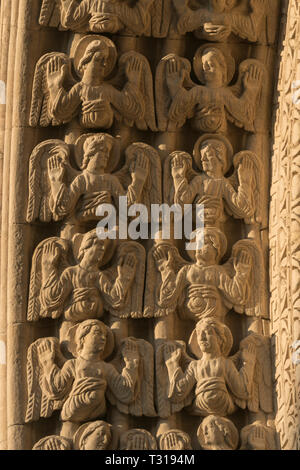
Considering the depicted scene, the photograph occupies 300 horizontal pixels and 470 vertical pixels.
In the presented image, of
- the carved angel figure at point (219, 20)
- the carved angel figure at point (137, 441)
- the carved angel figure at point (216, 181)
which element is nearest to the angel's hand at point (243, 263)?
the carved angel figure at point (216, 181)

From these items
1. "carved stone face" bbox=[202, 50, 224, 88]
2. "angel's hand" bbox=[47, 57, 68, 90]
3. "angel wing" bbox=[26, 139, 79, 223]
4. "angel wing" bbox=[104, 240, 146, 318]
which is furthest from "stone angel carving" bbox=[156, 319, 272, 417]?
"angel's hand" bbox=[47, 57, 68, 90]

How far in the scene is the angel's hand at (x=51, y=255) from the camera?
13.2ft

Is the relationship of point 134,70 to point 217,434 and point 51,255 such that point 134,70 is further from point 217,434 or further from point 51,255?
point 217,434

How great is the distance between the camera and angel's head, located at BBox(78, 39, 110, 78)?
4141 millimetres

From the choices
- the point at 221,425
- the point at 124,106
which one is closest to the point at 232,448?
the point at 221,425

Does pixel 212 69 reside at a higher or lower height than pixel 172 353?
higher

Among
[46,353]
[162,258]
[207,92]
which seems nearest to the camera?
[46,353]

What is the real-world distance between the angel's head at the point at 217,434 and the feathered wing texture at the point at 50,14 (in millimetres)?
1292

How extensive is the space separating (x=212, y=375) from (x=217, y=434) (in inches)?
6.8

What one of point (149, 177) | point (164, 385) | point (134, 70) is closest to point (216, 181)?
point (149, 177)

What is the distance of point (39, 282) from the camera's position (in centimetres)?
403

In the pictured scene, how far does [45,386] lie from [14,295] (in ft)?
0.95

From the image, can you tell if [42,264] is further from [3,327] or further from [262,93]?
[262,93]

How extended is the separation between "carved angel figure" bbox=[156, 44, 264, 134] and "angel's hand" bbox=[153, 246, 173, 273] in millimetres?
383
